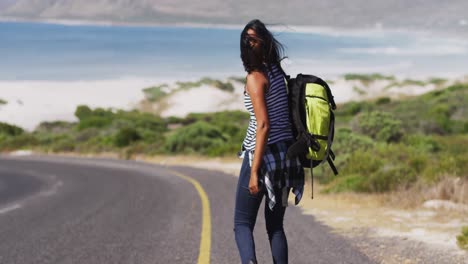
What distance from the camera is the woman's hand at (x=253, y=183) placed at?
4.54m

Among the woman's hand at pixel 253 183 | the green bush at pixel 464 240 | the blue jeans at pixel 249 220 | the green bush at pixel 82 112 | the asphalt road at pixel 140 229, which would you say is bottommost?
the green bush at pixel 82 112

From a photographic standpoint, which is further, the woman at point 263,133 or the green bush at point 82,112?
the green bush at point 82,112

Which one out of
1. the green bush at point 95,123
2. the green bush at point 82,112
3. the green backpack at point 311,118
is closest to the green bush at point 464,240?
the green backpack at point 311,118

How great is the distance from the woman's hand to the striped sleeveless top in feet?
0.65

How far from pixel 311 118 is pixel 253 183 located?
2.11ft

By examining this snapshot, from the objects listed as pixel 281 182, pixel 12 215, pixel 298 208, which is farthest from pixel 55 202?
pixel 281 182

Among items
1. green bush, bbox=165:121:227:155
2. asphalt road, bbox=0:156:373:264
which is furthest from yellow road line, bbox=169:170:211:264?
green bush, bbox=165:121:227:155

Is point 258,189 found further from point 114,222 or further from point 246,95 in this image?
point 114,222

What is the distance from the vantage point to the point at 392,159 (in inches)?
669

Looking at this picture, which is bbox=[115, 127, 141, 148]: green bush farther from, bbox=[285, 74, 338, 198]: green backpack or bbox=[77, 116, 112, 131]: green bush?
bbox=[285, 74, 338, 198]: green backpack

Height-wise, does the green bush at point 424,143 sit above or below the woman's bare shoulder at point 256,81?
below

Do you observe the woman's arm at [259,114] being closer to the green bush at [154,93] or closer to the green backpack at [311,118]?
the green backpack at [311,118]

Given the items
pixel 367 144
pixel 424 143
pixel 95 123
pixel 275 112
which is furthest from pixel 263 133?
pixel 95 123

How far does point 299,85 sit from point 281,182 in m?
0.72
